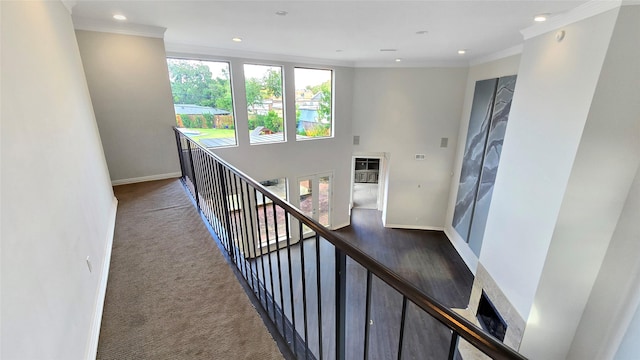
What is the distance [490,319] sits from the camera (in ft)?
13.7

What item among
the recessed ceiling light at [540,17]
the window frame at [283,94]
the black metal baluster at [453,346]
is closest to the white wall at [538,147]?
the recessed ceiling light at [540,17]

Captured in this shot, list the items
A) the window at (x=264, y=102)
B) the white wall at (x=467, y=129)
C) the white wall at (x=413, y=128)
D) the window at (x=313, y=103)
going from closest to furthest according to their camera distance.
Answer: the white wall at (x=467, y=129) → the window at (x=264, y=102) → the window at (x=313, y=103) → the white wall at (x=413, y=128)

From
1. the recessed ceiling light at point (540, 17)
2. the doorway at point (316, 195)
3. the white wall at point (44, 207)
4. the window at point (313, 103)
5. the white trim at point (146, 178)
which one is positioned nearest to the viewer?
the white wall at point (44, 207)

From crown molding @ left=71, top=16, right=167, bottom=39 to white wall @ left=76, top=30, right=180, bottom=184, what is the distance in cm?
5

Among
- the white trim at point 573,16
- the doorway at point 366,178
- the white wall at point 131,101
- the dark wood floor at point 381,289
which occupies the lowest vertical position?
the dark wood floor at point 381,289

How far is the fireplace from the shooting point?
12.7 feet

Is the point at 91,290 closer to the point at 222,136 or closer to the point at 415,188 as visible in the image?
the point at 222,136

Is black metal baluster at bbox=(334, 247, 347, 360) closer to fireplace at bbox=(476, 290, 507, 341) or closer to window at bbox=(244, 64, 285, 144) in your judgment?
fireplace at bbox=(476, 290, 507, 341)

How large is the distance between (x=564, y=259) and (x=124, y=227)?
4.78m

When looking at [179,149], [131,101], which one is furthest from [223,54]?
[179,149]

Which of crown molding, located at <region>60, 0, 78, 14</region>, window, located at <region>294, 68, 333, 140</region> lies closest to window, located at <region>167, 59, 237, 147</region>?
window, located at <region>294, 68, 333, 140</region>

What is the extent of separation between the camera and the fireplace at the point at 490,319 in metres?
3.86

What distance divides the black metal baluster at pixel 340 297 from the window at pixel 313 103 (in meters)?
5.51

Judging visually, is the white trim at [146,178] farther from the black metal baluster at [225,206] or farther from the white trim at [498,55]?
the white trim at [498,55]
